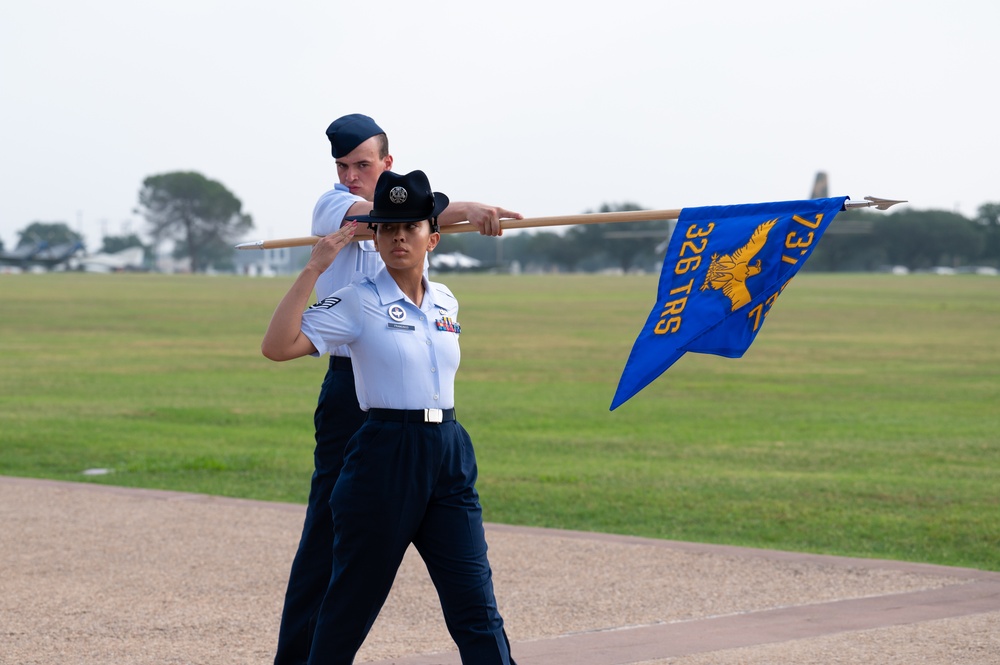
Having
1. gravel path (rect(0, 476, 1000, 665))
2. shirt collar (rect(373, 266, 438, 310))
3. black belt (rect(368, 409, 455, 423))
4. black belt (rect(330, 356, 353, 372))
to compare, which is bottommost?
gravel path (rect(0, 476, 1000, 665))

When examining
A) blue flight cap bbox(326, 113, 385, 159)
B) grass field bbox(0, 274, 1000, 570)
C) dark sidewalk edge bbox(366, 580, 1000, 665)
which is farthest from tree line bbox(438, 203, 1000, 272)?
blue flight cap bbox(326, 113, 385, 159)

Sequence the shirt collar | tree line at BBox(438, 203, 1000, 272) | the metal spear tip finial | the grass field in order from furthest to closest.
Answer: tree line at BBox(438, 203, 1000, 272) < the grass field < the shirt collar < the metal spear tip finial

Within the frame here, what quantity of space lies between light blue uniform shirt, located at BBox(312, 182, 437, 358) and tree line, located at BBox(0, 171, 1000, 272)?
134 m

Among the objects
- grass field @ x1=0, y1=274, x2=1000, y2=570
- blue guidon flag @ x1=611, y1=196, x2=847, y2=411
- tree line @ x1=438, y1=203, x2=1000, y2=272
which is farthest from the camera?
tree line @ x1=438, y1=203, x2=1000, y2=272

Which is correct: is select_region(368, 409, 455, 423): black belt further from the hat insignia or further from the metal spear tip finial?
the metal spear tip finial

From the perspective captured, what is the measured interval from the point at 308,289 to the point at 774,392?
14.9m

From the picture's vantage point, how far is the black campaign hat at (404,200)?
3939 mm

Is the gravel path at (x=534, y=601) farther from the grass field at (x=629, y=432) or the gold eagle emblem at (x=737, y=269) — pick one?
the gold eagle emblem at (x=737, y=269)

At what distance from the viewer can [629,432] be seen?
45.1 feet

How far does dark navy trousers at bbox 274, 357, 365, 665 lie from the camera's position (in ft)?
14.6

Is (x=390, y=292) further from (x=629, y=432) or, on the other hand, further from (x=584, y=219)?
(x=629, y=432)

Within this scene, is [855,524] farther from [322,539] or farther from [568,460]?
[322,539]

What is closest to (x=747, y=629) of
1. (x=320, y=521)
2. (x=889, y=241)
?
(x=320, y=521)

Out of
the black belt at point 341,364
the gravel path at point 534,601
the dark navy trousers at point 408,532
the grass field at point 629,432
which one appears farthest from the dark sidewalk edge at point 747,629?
the grass field at point 629,432
